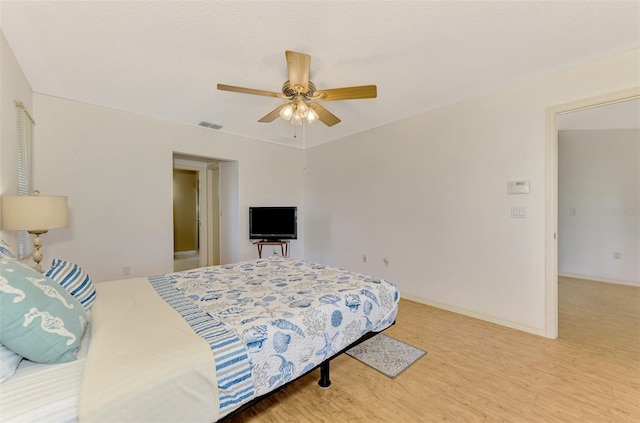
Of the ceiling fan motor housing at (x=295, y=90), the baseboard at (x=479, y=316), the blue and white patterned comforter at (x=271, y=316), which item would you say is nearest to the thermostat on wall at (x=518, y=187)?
the baseboard at (x=479, y=316)

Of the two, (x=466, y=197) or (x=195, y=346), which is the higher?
(x=466, y=197)

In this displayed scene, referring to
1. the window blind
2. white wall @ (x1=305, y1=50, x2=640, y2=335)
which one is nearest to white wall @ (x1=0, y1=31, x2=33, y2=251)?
the window blind

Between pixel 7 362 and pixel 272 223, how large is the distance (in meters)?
3.65

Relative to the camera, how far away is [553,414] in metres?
1.54

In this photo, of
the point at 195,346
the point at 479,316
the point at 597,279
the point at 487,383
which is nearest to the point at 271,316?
the point at 195,346

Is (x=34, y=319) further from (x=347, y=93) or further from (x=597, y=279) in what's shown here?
(x=597, y=279)

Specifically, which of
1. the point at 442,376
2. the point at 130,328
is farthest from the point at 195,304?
the point at 442,376

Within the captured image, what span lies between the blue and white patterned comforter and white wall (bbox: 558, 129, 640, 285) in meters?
4.48

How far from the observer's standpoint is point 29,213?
74.4 inches

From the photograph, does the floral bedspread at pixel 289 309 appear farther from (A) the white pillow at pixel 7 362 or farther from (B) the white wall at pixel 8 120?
(B) the white wall at pixel 8 120

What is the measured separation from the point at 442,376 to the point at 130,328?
2040 mm

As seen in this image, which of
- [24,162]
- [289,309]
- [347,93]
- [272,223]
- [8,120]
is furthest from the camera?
[272,223]

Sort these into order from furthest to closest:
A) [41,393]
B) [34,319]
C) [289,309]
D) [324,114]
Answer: [324,114] → [289,309] → [34,319] → [41,393]

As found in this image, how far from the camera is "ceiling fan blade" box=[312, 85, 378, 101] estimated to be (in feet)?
6.79
